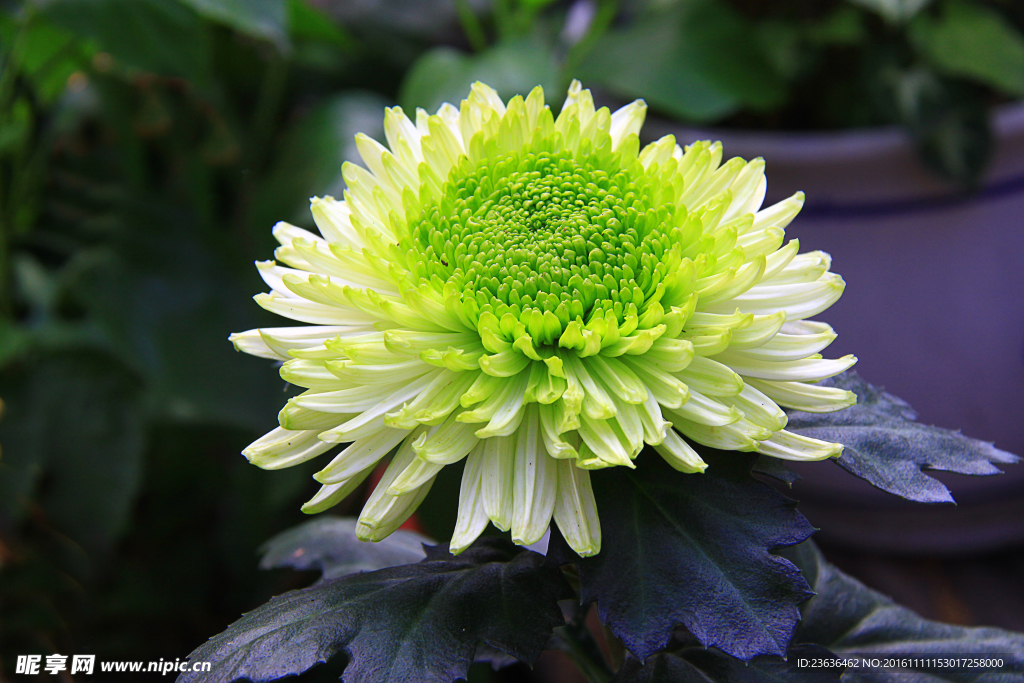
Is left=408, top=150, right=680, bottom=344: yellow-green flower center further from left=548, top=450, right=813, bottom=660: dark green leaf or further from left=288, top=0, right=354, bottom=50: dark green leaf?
left=288, top=0, right=354, bottom=50: dark green leaf

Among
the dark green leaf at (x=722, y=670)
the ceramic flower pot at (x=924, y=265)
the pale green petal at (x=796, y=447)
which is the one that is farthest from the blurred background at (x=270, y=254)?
the pale green petal at (x=796, y=447)

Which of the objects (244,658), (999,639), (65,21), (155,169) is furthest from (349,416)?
(155,169)

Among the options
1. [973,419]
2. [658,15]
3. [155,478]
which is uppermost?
[658,15]

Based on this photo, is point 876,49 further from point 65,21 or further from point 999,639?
point 65,21

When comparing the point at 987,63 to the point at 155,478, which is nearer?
the point at 987,63

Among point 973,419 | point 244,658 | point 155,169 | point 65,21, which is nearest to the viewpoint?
point 244,658

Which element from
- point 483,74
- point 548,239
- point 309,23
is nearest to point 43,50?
point 309,23
